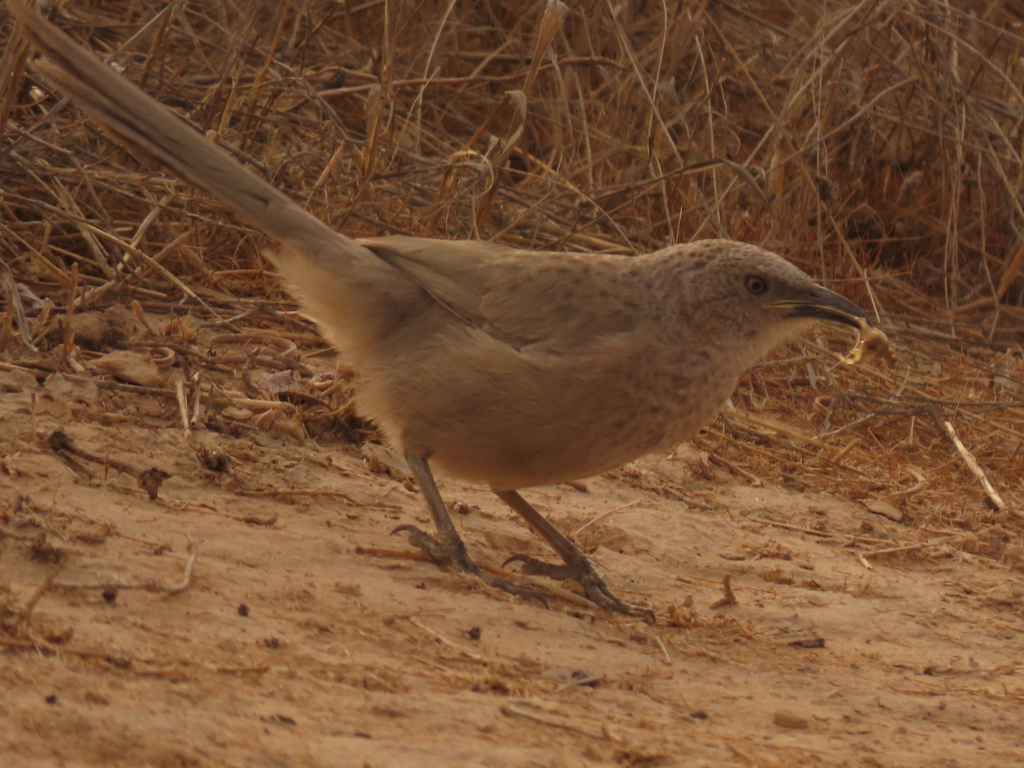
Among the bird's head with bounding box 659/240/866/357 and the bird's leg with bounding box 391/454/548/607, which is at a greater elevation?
the bird's head with bounding box 659/240/866/357

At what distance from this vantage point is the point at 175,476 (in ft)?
13.3

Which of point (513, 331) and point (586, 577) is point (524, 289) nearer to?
point (513, 331)

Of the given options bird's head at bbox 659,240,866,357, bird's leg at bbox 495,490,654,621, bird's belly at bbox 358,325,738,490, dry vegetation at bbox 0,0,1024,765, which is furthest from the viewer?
dry vegetation at bbox 0,0,1024,765

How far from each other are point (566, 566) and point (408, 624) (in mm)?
1125

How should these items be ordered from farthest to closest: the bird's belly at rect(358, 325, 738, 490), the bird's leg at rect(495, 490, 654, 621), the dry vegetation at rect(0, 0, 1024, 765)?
the dry vegetation at rect(0, 0, 1024, 765) < the bird's leg at rect(495, 490, 654, 621) < the bird's belly at rect(358, 325, 738, 490)

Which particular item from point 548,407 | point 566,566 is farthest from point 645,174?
point 548,407

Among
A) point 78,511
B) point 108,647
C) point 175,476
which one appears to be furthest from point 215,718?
point 175,476

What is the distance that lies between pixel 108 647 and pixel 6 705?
37cm

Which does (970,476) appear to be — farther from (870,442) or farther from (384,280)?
(384,280)

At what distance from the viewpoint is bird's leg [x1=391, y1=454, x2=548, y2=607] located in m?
3.94

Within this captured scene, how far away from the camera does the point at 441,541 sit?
13.4 ft

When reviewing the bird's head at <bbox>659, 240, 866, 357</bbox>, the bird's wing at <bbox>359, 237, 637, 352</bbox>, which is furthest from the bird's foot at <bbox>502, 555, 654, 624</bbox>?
the bird's head at <bbox>659, 240, 866, 357</bbox>

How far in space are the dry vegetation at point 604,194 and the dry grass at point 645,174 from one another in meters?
0.03

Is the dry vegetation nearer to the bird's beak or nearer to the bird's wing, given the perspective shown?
the bird's wing
